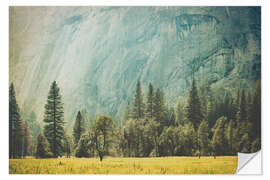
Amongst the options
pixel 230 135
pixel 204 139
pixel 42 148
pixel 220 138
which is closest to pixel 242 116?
pixel 230 135

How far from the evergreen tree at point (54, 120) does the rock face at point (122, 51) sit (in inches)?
4.7

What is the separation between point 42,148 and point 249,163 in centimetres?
392

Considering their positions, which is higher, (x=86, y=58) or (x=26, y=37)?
(x=26, y=37)

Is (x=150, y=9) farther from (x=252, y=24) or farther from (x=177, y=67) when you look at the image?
(x=252, y=24)

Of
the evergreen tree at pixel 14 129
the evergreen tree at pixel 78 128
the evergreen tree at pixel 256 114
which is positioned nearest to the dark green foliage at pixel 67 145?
the evergreen tree at pixel 78 128

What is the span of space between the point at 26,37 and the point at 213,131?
4.02 meters

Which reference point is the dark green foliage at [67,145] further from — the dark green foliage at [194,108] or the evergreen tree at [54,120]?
the dark green foliage at [194,108]

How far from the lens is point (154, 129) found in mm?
5332

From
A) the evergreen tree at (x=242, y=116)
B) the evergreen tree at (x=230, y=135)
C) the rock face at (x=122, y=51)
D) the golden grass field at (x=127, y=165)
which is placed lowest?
the golden grass field at (x=127, y=165)

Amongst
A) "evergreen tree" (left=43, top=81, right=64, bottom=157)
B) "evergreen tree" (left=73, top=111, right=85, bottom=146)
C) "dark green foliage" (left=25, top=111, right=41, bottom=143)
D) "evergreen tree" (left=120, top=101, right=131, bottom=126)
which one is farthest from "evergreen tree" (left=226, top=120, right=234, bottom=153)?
"dark green foliage" (left=25, top=111, right=41, bottom=143)

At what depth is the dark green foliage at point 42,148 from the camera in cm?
534

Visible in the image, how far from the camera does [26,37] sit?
5477 millimetres

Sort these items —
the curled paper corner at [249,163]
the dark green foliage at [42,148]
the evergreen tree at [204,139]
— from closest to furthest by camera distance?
the curled paper corner at [249,163], the evergreen tree at [204,139], the dark green foliage at [42,148]

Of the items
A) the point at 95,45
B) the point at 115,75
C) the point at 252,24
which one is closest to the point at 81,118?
the point at 115,75
